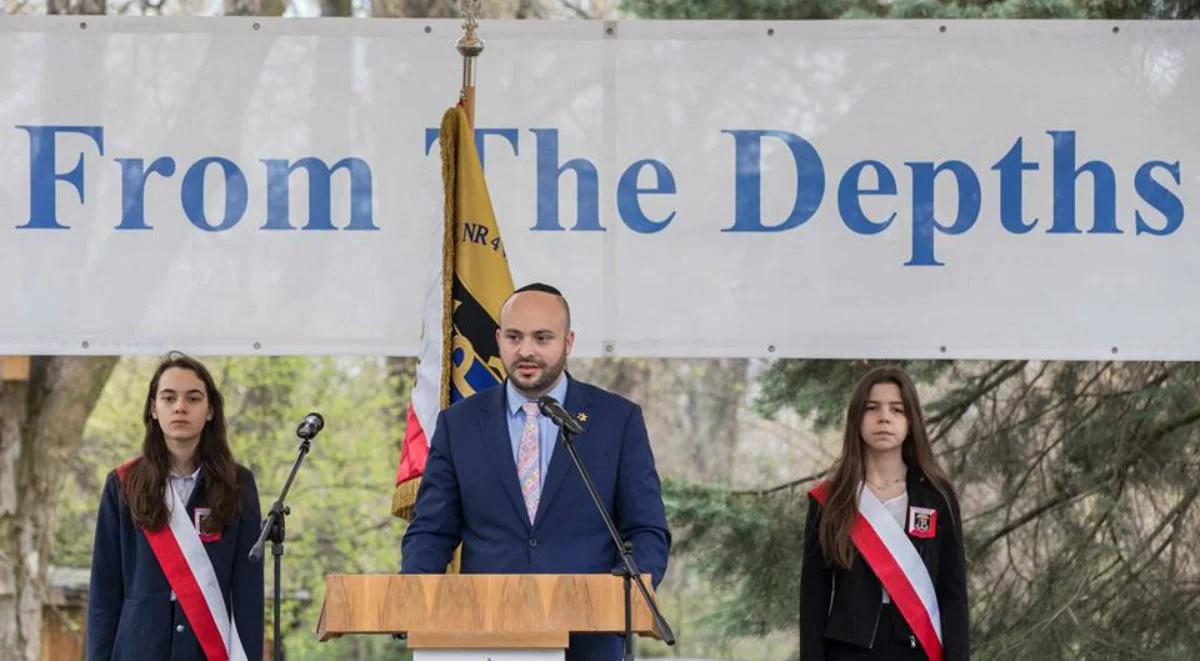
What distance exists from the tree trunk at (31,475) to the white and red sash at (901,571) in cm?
903

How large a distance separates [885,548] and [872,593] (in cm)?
14

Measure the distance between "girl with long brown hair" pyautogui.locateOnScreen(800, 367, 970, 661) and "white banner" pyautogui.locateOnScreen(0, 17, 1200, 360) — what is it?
729mm

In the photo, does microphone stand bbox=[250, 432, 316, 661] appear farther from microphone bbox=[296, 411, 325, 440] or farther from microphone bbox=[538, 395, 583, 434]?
microphone bbox=[538, 395, 583, 434]

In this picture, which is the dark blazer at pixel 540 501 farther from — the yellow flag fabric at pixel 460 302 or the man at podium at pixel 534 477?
the yellow flag fabric at pixel 460 302

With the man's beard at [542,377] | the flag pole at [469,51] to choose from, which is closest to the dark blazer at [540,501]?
the man's beard at [542,377]

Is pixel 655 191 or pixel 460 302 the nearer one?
pixel 460 302

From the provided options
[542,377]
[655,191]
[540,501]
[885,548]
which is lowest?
[885,548]

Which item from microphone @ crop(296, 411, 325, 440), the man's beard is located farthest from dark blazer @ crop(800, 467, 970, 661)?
microphone @ crop(296, 411, 325, 440)

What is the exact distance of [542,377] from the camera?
5.26 metres

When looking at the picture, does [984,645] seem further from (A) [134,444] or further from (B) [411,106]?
(A) [134,444]

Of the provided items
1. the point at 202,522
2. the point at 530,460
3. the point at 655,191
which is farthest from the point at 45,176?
the point at 530,460

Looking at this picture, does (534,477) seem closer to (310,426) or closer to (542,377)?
(542,377)

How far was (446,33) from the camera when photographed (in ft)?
22.8

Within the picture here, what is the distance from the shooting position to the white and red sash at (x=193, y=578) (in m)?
6.05
